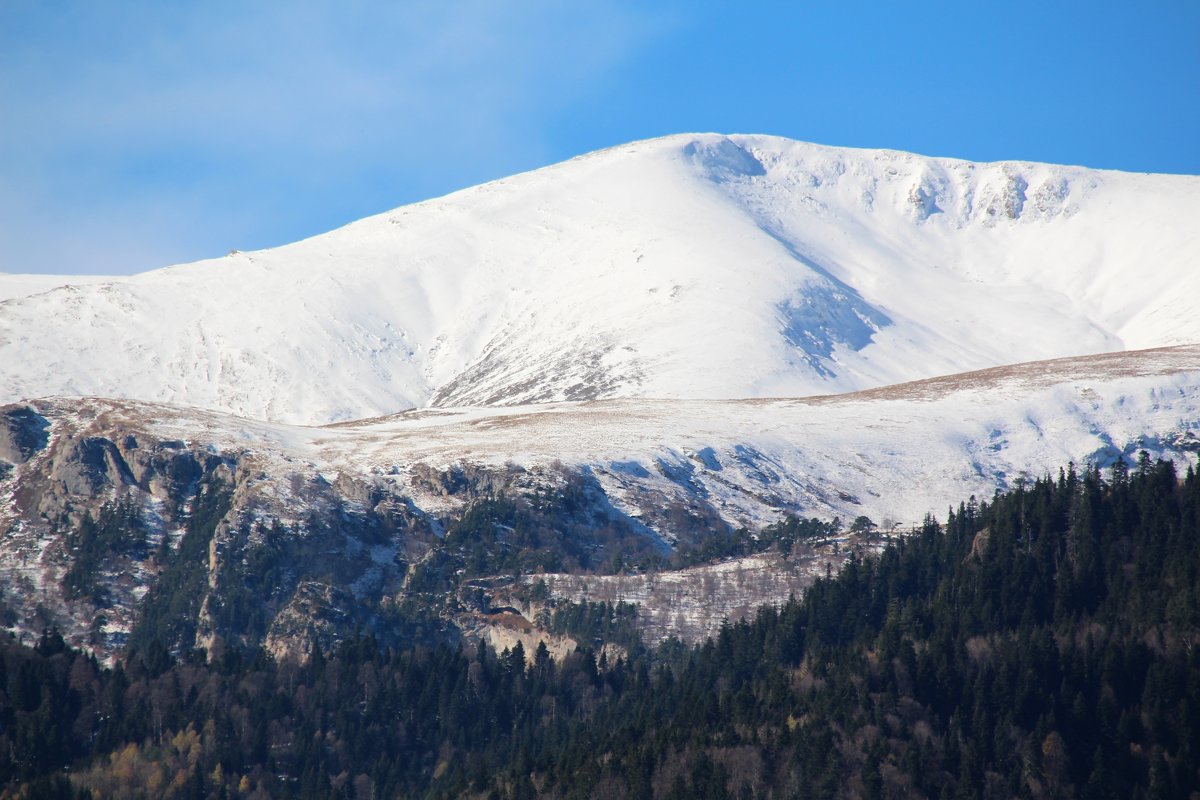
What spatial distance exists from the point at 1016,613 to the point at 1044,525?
55.4 feet

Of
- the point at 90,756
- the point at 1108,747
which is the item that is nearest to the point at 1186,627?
the point at 1108,747

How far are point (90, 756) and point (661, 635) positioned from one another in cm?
6806

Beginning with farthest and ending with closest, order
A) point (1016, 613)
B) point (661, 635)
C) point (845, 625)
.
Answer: point (661, 635) < point (845, 625) < point (1016, 613)

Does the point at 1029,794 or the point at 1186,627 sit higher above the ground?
the point at 1186,627

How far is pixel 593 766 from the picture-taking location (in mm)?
136000

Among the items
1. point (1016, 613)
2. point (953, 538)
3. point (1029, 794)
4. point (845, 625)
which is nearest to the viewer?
point (1029, 794)

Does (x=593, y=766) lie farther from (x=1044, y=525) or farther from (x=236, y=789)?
(x=1044, y=525)

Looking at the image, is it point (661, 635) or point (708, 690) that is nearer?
point (708, 690)

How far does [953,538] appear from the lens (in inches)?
7229

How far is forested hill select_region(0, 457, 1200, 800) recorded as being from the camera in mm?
131750

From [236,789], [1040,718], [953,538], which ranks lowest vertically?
[236,789]

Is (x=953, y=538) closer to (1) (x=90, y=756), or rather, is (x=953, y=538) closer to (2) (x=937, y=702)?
(2) (x=937, y=702)

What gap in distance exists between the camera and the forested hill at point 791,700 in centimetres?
13175

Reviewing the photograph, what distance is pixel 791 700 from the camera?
14075cm
